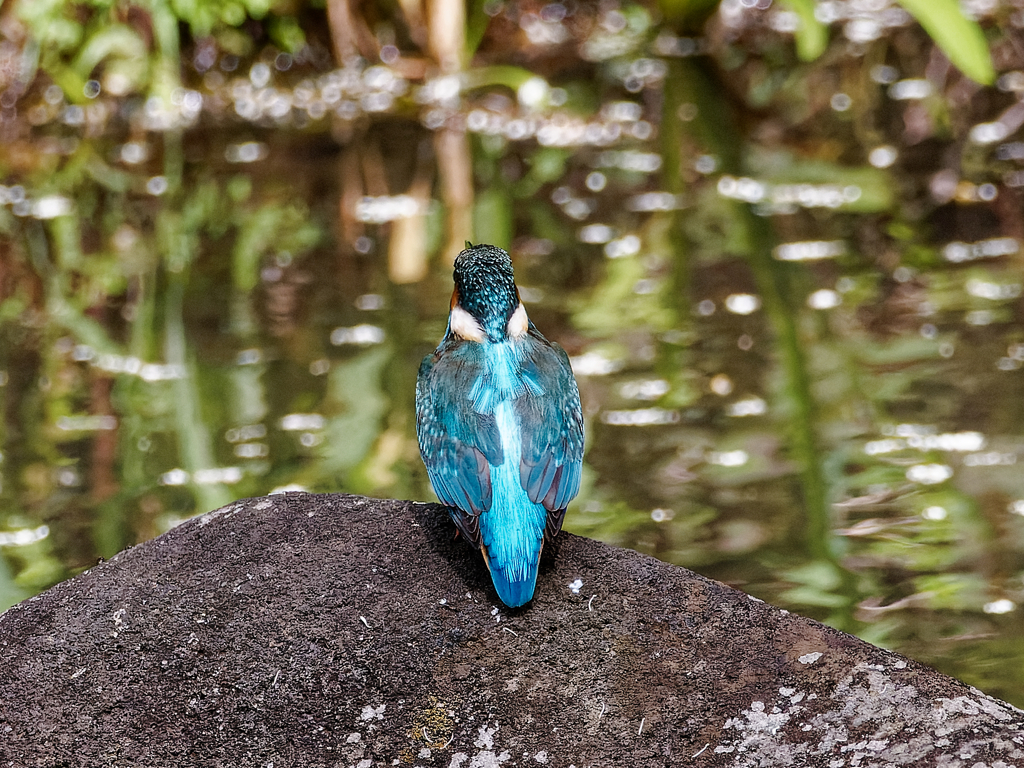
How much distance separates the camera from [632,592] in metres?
2.42

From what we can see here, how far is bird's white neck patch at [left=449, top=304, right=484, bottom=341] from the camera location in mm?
2535

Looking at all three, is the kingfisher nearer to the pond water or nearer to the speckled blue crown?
the speckled blue crown

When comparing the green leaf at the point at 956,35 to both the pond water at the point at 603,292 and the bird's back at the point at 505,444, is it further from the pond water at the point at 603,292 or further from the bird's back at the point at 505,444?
the bird's back at the point at 505,444

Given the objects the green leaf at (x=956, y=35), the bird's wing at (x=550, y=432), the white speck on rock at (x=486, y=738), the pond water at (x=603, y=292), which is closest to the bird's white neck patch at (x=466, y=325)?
the bird's wing at (x=550, y=432)

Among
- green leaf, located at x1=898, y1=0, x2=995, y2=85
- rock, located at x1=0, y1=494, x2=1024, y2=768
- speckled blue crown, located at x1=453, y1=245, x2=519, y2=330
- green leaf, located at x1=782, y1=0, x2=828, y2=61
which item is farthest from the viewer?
green leaf, located at x1=782, y1=0, x2=828, y2=61

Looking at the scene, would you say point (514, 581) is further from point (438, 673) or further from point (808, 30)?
point (808, 30)

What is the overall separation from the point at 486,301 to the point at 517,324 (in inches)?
3.3

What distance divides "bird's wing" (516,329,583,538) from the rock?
199 millimetres

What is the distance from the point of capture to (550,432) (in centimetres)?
241

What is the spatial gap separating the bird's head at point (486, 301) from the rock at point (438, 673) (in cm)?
42

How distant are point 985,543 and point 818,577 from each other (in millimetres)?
525

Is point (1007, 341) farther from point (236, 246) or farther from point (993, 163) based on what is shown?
point (236, 246)

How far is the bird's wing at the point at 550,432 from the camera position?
234 cm

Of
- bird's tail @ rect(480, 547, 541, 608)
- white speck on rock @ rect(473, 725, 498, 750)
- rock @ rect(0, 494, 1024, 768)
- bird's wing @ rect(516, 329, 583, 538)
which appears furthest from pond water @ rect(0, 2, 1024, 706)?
white speck on rock @ rect(473, 725, 498, 750)
